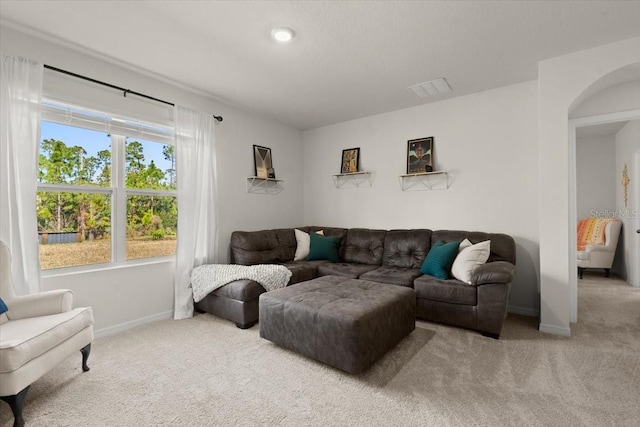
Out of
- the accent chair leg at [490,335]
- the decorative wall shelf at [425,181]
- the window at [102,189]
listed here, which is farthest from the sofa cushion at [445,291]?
the window at [102,189]

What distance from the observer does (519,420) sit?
5.32 feet

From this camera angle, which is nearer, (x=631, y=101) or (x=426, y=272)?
(x=631, y=101)

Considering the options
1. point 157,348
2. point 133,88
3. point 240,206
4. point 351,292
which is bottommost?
point 157,348

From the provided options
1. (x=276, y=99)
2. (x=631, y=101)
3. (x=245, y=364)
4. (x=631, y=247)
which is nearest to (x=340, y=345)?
(x=245, y=364)

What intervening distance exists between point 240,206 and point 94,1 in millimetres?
2569

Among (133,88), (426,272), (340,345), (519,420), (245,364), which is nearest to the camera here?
(519,420)

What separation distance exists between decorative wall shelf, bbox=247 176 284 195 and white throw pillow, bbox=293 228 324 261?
0.79 meters

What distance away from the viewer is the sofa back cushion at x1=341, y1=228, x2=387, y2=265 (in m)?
4.04

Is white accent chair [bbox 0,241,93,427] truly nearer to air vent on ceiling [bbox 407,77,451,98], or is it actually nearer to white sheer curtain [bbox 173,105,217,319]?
white sheer curtain [bbox 173,105,217,319]

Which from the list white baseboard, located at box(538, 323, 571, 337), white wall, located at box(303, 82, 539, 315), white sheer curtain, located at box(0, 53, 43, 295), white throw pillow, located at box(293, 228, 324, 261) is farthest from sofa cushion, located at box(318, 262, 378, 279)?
white sheer curtain, located at box(0, 53, 43, 295)

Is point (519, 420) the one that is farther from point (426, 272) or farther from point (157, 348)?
point (157, 348)

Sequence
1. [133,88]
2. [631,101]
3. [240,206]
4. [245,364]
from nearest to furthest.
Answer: [245,364] → [631,101] → [133,88] → [240,206]

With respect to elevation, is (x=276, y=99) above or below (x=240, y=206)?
above

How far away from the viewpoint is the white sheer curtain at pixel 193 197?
339 centimetres
